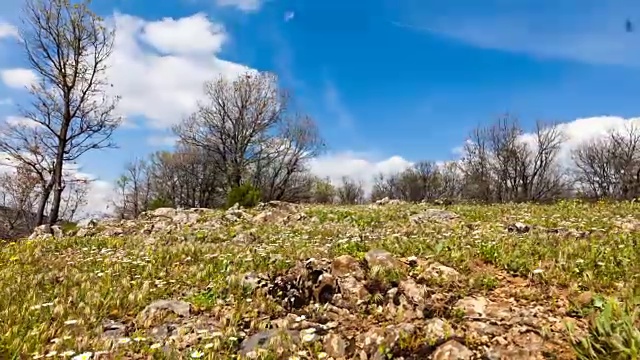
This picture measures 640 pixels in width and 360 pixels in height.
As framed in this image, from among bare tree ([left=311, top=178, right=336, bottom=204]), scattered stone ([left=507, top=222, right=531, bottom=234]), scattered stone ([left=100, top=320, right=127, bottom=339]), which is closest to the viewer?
scattered stone ([left=100, top=320, right=127, bottom=339])

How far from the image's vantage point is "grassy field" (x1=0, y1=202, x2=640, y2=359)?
3725mm

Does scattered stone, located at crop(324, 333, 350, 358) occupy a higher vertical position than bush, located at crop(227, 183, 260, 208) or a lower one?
lower

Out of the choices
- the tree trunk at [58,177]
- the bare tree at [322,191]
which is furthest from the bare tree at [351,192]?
the tree trunk at [58,177]

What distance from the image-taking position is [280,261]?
6.51m

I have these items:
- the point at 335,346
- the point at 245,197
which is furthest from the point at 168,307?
the point at 245,197

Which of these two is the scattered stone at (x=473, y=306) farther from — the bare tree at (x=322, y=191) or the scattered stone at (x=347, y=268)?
the bare tree at (x=322, y=191)

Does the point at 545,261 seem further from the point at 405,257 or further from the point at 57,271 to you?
the point at 57,271

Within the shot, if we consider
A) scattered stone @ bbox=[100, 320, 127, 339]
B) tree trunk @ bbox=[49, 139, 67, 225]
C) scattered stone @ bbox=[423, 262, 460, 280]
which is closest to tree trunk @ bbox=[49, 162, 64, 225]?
tree trunk @ bbox=[49, 139, 67, 225]

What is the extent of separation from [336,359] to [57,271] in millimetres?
5315

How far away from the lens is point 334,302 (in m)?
5.02

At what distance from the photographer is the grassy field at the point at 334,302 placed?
12.2ft

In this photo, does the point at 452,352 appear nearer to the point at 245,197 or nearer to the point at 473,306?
the point at 473,306

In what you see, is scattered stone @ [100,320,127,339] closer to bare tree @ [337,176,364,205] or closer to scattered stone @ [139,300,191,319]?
scattered stone @ [139,300,191,319]

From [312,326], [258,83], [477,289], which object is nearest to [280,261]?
[312,326]
